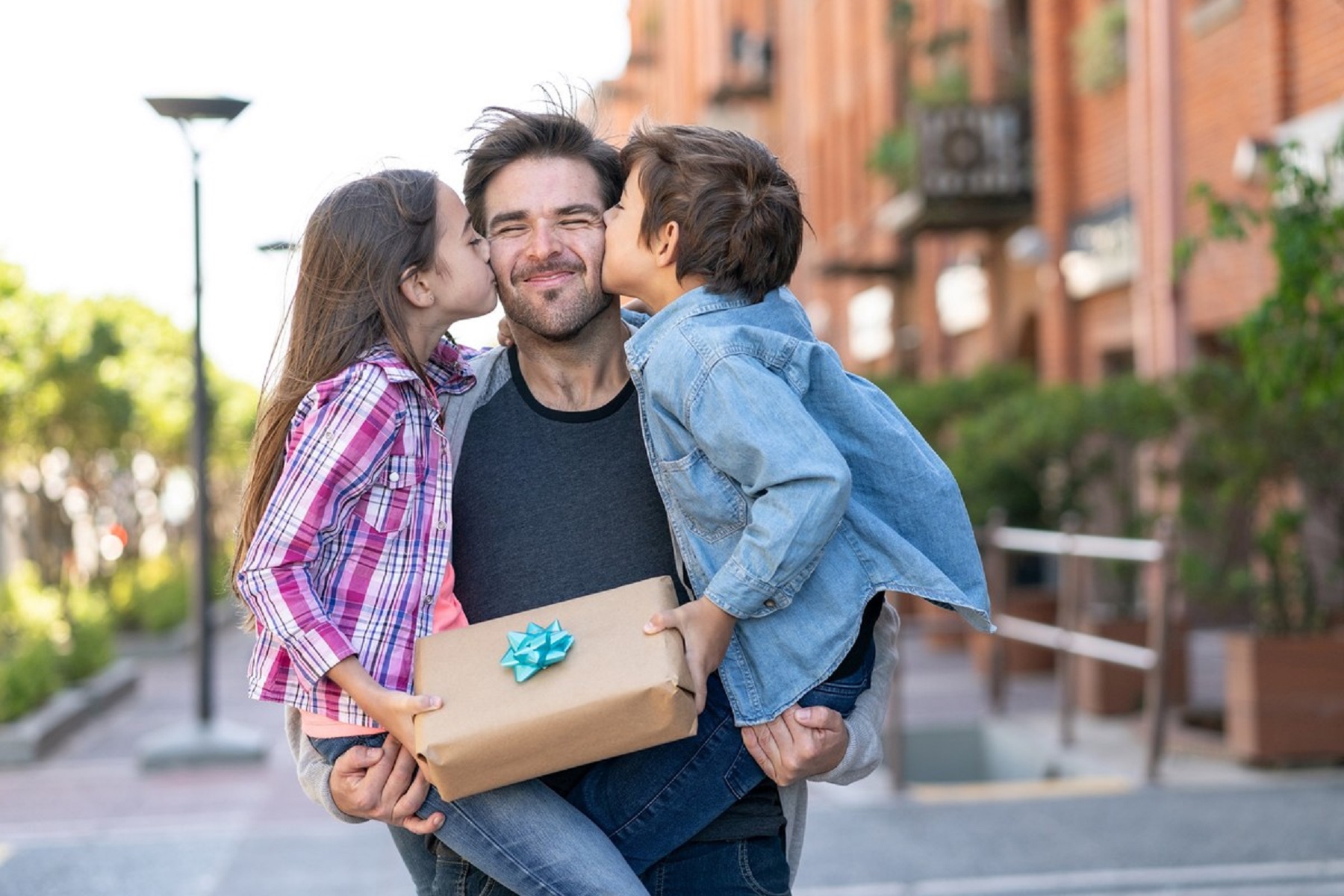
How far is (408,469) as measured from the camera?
117 inches

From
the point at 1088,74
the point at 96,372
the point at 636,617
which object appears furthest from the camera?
the point at 96,372

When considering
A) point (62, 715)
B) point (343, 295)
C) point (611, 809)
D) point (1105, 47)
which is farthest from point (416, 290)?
point (1105, 47)

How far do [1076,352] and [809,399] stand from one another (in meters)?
14.9

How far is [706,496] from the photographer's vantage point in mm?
2902

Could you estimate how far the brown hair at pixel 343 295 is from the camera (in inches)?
119

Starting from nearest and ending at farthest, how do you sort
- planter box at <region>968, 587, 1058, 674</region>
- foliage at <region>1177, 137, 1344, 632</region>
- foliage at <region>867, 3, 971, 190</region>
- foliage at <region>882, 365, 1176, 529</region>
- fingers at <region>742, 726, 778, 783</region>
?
fingers at <region>742, 726, 778, 783</region> < foliage at <region>1177, 137, 1344, 632</region> < foliage at <region>882, 365, 1176, 529</region> < planter box at <region>968, 587, 1058, 674</region> < foliage at <region>867, 3, 971, 190</region>

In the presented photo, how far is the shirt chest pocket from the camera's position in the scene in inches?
115

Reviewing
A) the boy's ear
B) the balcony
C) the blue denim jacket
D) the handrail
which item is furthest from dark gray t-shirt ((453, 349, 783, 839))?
the balcony

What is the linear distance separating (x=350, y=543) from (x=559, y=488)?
396mm

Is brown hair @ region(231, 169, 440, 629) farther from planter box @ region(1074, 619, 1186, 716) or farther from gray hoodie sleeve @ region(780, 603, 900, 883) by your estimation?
planter box @ region(1074, 619, 1186, 716)

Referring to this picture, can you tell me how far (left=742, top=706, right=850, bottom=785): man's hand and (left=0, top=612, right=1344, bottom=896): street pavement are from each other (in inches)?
157

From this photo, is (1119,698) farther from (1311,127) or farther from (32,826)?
(32,826)

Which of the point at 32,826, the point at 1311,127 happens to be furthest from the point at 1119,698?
the point at 32,826

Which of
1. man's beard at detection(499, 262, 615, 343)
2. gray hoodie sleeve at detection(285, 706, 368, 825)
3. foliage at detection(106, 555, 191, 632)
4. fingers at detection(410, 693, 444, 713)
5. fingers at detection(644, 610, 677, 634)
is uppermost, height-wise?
man's beard at detection(499, 262, 615, 343)
